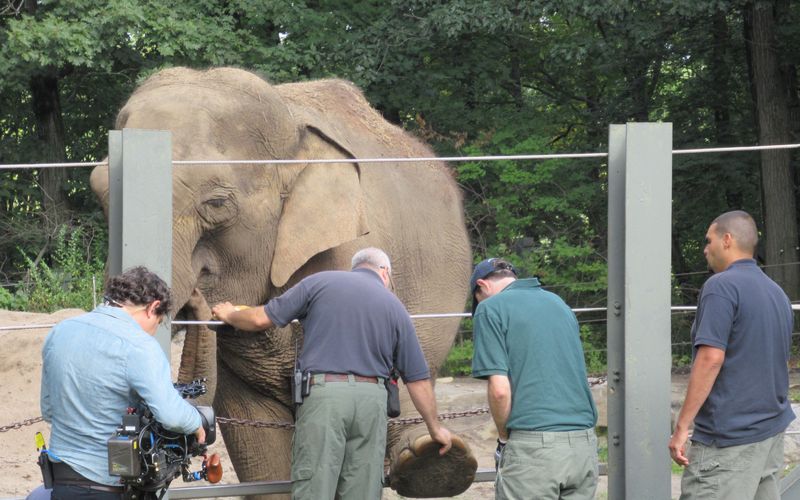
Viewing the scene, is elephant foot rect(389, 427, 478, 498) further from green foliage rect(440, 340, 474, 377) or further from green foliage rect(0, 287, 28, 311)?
green foliage rect(0, 287, 28, 311)

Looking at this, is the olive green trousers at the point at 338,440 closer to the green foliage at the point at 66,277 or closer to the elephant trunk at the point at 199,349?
the elephant trunk at the point at 199,349

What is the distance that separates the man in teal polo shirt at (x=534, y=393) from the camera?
159 inches

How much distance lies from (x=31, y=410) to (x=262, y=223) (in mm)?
5504

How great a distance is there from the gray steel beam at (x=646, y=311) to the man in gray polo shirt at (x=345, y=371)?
2.60 ft

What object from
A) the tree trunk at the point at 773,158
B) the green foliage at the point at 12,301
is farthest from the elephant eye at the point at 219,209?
the tree trunk at the point at 773,158

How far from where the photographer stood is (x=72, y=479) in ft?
11.8

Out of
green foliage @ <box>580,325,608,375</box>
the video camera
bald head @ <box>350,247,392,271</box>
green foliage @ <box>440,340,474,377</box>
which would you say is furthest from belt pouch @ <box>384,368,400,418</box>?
green foliage @ <box>580,325,608,375</box>

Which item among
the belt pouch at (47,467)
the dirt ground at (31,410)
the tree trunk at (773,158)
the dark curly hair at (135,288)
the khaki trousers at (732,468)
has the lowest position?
the dirt ground at (31,410)

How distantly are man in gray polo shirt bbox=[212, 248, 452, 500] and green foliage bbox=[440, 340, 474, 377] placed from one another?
8643mm

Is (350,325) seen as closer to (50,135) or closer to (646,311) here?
(646,311)

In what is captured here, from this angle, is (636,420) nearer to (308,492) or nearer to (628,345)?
(628,345)

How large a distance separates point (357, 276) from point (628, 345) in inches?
40.8

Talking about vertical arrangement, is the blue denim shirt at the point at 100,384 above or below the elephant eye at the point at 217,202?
below

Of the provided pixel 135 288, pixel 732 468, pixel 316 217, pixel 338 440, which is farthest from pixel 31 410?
pixel 732 468
